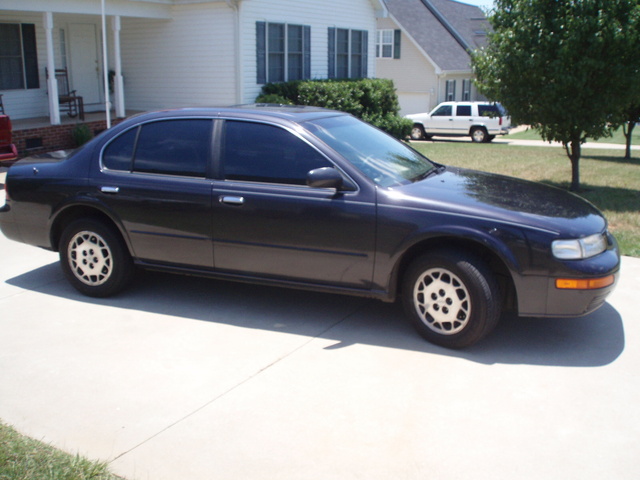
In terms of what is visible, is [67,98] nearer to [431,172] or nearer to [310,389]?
[431,172]

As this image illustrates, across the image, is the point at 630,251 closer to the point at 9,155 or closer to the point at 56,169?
the point at 56,169

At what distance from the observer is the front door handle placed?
5.38 metres

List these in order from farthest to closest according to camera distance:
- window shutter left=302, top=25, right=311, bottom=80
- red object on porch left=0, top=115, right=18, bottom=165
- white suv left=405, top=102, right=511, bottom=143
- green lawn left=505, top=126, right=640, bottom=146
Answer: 1. green lawn left=505, top=126, right=640, bottom=146
2. white suv left=405, top=102, right=511, bottom=143
3. window shutter left=302, top=25, right=311, bottom=80
4. red object on porch left=0, top=115, right=18, bottom=165

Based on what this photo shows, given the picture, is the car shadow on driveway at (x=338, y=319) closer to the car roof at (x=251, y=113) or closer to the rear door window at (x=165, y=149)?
the rear door window at (x=165, y=149)

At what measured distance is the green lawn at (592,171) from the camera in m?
9.33

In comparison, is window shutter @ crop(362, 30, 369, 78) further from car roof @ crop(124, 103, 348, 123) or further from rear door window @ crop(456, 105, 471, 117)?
car roof @ crop(124, 103, 348, 123)

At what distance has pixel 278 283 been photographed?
17.8 feet

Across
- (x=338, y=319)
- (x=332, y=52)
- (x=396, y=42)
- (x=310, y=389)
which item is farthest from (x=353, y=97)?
(x=310, y=389)

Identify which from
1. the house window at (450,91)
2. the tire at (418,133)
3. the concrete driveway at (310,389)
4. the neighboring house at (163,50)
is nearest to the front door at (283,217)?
the concrete driveway at (310,389)

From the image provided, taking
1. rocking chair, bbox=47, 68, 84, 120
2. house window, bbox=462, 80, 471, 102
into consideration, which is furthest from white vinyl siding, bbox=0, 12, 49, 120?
house window, bbox=462, 80, 471, 102

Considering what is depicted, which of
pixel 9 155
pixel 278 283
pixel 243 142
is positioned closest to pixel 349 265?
pixel 278 283

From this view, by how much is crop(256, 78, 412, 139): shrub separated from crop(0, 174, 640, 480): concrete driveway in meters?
13.0

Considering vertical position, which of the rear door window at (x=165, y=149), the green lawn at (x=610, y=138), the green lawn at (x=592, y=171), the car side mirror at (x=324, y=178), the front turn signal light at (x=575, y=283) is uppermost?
the rear door window at (x=165, y=149)

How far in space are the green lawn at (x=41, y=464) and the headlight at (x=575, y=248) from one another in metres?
3.12
